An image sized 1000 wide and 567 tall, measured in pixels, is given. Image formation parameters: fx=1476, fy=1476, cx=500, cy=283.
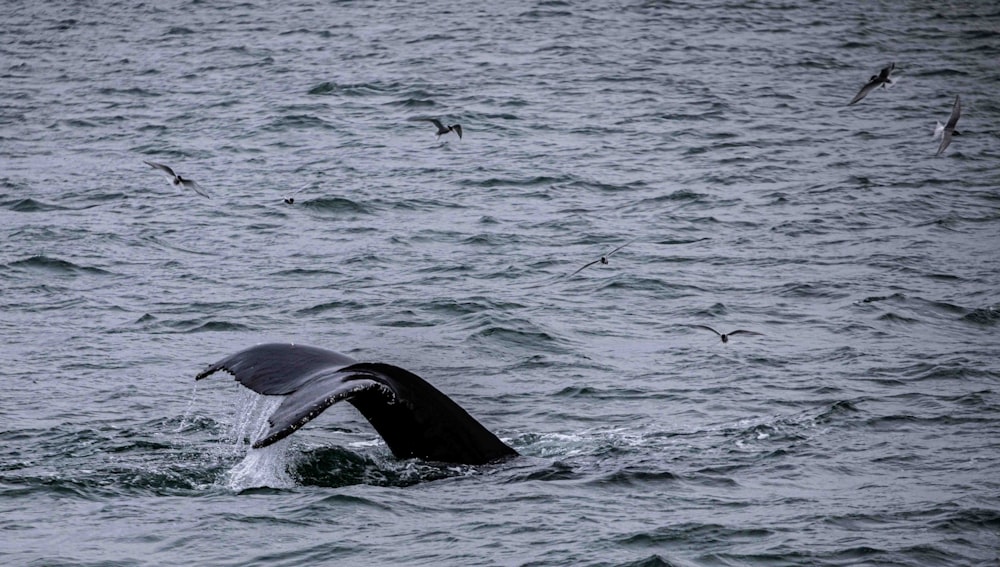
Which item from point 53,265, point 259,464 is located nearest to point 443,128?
point 53,265

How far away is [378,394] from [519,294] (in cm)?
743

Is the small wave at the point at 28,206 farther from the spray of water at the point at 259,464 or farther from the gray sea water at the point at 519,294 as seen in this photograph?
the spray of water at the point at 259,464

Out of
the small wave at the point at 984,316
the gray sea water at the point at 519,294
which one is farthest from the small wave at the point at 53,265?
the small wave at the point at 984,316

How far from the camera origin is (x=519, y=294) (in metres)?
15.6

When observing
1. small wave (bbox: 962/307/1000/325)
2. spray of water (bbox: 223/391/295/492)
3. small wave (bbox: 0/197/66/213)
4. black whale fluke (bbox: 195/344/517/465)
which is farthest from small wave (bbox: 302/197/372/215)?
black whale fluke (bbox: 195/344/517/465)

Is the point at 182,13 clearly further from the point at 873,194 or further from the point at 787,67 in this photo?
the point at 873,194

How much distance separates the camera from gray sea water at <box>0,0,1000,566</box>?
870 centimetres

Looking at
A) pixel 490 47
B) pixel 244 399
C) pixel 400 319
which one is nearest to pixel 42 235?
pixel 400 319

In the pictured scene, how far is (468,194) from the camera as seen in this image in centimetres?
2069

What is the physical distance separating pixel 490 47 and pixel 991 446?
997 inches

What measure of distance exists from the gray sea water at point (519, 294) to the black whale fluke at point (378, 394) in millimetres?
196

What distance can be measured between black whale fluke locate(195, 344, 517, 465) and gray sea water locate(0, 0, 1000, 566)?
0.64 feet

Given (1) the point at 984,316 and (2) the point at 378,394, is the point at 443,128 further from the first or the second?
(2) the point at 378,394

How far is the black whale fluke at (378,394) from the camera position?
7.96 metres
